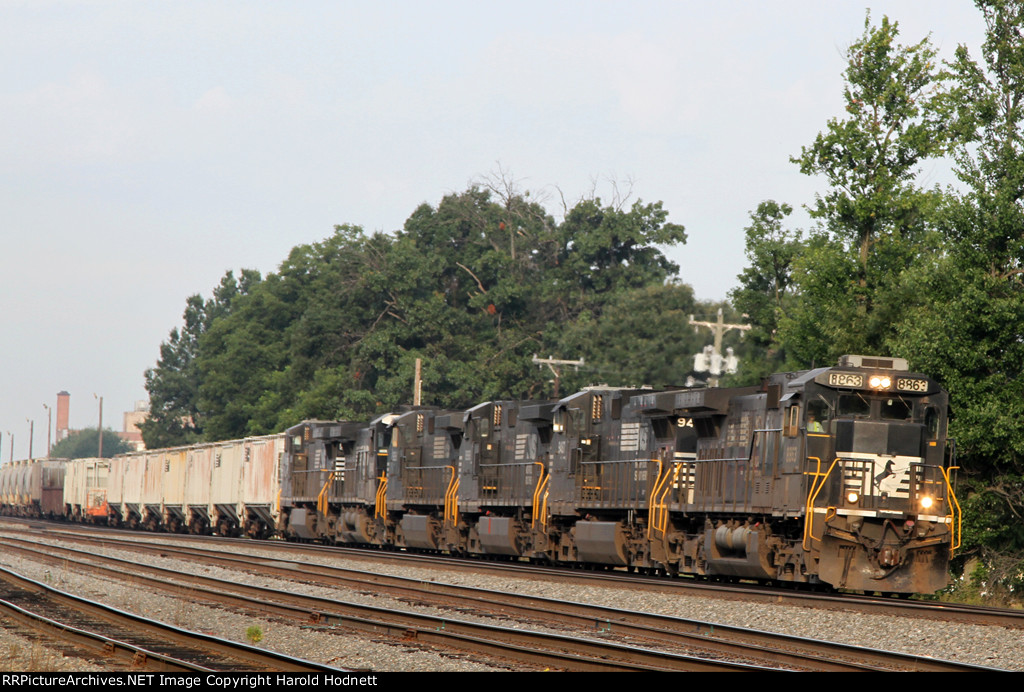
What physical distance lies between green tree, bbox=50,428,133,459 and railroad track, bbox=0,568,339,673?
16521 centimetres

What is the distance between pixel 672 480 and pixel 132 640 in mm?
11039

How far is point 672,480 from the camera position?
21219 millimetres

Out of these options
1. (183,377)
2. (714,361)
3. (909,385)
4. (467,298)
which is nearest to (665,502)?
(909,385)

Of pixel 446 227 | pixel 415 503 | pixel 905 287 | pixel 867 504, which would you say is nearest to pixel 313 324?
pixel 446 227

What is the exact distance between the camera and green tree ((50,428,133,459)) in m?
176

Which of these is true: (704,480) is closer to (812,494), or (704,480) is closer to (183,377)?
(812,494)

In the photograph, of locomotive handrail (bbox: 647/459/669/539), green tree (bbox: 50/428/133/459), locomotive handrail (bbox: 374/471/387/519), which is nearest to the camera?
locomotive handrail (bbox: 647/459/669/539)

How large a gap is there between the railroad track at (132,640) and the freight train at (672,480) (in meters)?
8.89

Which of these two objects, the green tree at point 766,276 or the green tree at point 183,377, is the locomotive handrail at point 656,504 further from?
the green tree at point 183,377

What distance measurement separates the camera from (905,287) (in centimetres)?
2830

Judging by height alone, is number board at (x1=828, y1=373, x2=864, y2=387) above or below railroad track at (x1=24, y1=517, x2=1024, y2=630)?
above

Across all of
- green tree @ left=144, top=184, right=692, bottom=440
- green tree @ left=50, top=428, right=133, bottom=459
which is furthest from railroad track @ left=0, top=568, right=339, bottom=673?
green tree @ left=50, top=428, right=133, bottom=459

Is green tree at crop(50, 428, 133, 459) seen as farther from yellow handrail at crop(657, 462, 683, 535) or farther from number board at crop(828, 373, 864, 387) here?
number board at crop(828, 373, 864, 387)
